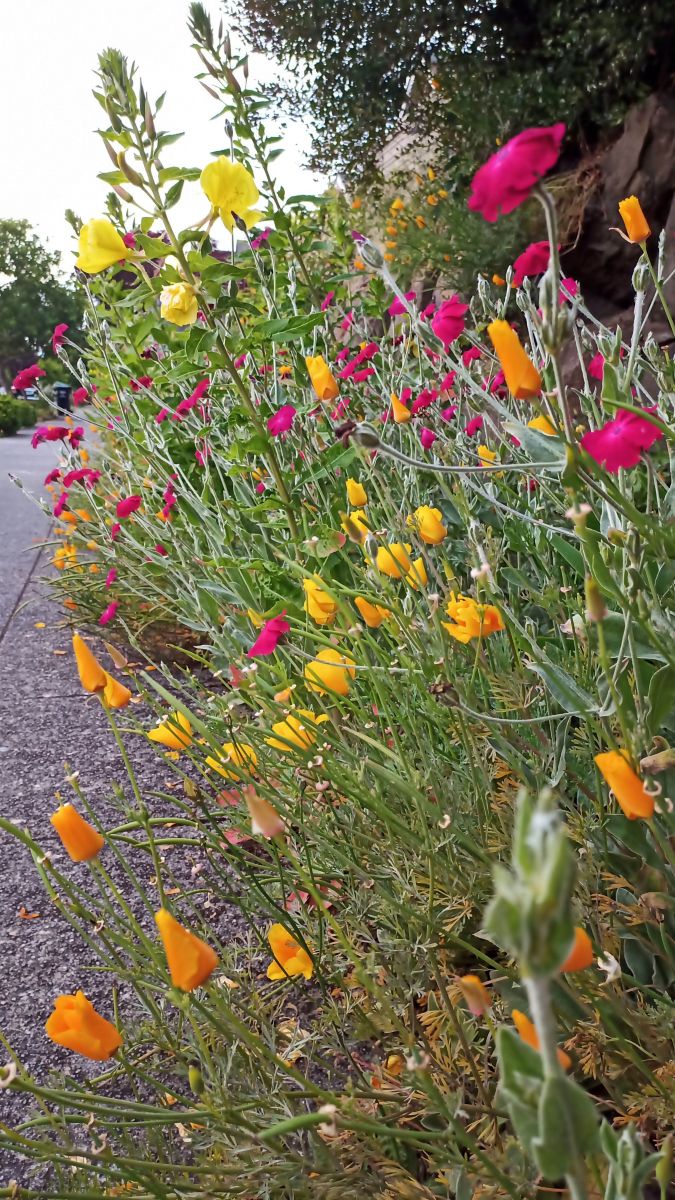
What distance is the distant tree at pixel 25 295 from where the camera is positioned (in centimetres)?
4731

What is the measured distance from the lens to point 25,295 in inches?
1877

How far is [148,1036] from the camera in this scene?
1163 millimetres

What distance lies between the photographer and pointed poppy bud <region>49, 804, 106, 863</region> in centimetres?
83

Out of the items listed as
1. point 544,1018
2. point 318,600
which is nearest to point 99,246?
point 318,600

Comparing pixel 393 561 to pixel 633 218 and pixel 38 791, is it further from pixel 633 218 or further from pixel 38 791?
pixel 38 791

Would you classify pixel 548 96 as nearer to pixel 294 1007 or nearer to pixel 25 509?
pixel 25 509

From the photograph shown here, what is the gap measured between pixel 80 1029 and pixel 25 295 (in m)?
53.0

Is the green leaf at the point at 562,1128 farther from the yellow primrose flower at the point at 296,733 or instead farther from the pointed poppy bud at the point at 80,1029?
the yellow primrose flower at the point at 296,733

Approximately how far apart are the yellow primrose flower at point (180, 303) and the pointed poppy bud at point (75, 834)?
1.09 m

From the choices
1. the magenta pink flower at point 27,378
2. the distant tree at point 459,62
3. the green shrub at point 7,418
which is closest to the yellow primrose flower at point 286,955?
the magenta pink flower at point 27,378

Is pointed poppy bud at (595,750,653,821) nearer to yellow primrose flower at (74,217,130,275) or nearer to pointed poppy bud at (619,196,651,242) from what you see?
pointed poppy bud at (619,196,651,242)

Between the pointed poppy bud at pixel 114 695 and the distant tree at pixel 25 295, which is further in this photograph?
the distant tree at pixel 25 295

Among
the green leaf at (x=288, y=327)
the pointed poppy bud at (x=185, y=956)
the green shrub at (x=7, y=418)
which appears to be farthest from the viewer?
the green shrub at (x=7, y=418)

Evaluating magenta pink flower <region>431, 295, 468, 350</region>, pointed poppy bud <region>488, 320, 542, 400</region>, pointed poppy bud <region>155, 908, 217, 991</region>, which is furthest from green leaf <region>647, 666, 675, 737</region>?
magenta pink flower <region>431, 295, 468, 350</region>
